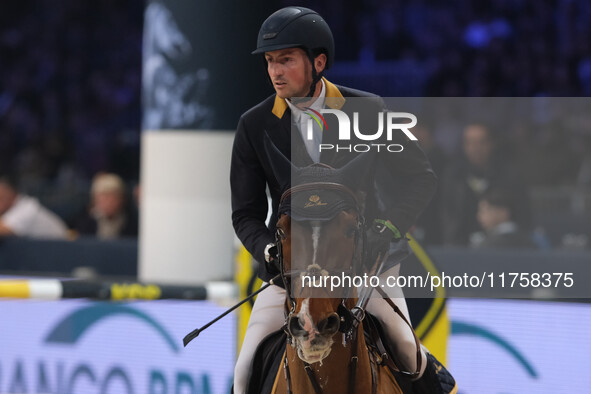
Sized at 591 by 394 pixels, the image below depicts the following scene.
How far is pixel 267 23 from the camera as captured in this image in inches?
109

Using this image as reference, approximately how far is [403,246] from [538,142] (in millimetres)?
4373

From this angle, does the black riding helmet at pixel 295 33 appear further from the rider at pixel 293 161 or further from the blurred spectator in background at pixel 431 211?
the blurred spectator in background at pixel 431 211

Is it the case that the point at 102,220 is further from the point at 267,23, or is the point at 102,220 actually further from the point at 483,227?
the point at 267,23

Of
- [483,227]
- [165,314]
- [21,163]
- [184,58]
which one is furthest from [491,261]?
[21,163]

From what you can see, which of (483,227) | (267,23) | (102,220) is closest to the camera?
(267,23)

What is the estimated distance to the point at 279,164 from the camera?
9.22 ft

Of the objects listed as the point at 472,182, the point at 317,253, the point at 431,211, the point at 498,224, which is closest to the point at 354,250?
the point at 317,253

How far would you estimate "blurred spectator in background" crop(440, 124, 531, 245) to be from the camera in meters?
6.17

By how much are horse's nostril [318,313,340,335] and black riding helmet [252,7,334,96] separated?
839 mm

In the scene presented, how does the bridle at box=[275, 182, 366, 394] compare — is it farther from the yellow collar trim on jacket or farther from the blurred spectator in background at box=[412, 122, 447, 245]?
the blurred spectator in background at box=[412, 122, 447, 245]

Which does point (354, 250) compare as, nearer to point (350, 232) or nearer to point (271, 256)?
point (350, 232)

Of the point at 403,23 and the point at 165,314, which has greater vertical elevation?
the point at 403,23

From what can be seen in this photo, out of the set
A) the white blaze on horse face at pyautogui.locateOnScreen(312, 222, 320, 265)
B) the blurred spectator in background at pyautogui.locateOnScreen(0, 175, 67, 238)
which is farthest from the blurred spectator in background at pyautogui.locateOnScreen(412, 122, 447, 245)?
the blurred spectator in background at pyautogui.locateOnScreen(0, 175, 67, 238)

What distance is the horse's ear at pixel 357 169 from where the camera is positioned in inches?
102
